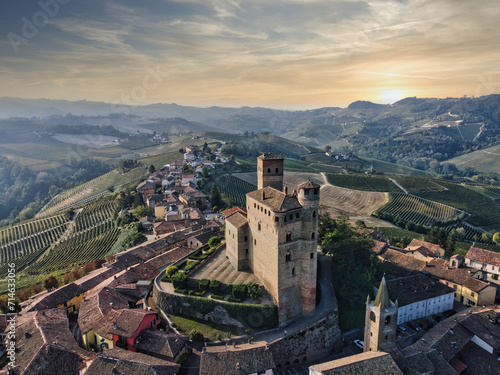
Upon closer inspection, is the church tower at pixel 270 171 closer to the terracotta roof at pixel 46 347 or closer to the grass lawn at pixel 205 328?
the grass lawn at pixel 205 328

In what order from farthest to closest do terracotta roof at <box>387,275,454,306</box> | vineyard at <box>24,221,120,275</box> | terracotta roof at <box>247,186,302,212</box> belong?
vineyard at <box>24,221,120,275</box> → terracotta roof at <box>387,275,454,306</box> → terracotta roof at <box>247,186,302,212</box>

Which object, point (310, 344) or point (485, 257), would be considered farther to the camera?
point (485, 257)

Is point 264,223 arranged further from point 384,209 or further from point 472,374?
point 384,209

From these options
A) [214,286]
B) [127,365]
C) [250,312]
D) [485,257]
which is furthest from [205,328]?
[485,257]

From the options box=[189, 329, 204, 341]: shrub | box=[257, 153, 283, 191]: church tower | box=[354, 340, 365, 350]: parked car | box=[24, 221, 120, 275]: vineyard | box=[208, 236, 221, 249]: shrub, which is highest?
box=[257, 153, 283, 191]: church tower

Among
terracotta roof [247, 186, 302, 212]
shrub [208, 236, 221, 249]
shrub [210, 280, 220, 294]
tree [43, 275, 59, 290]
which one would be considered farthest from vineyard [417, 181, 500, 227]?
tree [43, 275, 59, 290]

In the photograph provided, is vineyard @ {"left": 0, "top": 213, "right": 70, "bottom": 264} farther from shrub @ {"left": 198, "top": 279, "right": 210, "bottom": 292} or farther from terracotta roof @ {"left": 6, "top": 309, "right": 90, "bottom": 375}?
shrub @ {"left": 198, "top": 279, "right": 210, "bottom": 292}

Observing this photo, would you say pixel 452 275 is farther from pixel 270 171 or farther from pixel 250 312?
pixel 250 312
